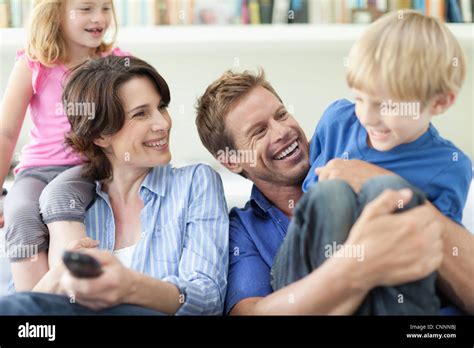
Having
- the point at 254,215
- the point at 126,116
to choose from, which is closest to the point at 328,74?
the point at 254,215

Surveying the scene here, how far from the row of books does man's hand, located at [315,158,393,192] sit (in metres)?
0.44

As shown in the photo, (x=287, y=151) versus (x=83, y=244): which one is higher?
(x=287, y=151)

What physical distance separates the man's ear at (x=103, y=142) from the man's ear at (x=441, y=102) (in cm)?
63

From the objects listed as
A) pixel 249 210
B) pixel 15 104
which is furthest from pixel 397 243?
pixel 15 104

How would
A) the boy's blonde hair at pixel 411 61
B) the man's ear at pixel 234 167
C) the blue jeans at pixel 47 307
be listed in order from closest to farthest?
the boy's blonde hair at pixel 411 61 < the blue jeans at pixel 47 307 < the man's ear at pixel 234 167

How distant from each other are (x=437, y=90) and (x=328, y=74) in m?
0.49

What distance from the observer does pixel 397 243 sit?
1.11 metres

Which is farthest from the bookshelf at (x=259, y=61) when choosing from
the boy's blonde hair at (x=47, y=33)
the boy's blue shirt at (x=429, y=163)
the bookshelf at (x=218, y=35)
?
the boy's blue shirt at (x=429, y=163)

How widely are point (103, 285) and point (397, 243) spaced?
18.9 inches

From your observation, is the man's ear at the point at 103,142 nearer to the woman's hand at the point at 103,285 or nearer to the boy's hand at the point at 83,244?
the boy's hand at the point at 83,244

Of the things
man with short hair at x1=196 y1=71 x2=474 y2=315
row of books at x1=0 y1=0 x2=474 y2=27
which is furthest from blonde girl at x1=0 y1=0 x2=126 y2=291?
man with short hair at x1=196 y1=71 x2=474 y2=315

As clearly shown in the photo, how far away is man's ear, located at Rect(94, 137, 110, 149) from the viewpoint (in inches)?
54.7

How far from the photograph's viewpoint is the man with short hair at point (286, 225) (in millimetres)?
1104

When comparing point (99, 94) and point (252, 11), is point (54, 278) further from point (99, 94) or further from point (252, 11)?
point (252, 11)
